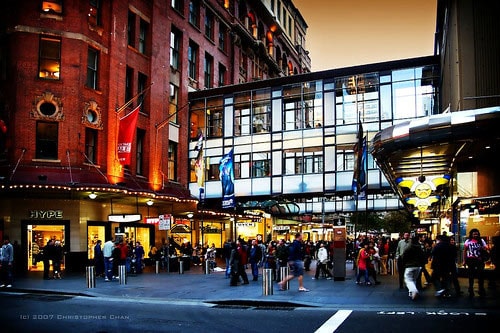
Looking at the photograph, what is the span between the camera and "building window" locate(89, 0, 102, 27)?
30836mm

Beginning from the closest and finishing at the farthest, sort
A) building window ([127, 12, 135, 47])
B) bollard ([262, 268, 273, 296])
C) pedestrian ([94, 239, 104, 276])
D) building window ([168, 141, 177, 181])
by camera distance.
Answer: bollard ([262, 268, 273, 296])
pedestrian ([94, 239, 104, 276])
building window ([127, 12, 135, 47])
building window ([168, 141, 177, 181])

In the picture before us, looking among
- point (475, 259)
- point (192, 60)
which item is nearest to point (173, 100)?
point (192, 60)

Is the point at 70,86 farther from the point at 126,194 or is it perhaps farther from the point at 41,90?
the point at 126,194

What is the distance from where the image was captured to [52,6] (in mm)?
→ 29406

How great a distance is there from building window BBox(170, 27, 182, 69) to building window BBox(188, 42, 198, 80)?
1849 millimetres

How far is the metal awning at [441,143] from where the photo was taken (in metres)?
16.0

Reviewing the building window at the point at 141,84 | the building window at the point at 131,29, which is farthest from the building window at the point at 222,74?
the building window at the point at 131,29

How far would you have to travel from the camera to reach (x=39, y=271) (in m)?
28.7

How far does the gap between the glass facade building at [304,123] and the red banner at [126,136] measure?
5.79 meters

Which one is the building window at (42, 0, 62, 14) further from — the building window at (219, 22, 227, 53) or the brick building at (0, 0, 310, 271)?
the building window at (219, 22, 227, 53)

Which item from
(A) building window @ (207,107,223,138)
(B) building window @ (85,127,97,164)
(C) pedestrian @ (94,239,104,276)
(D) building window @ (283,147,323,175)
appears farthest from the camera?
(A) building window @ (207,107,223,138)

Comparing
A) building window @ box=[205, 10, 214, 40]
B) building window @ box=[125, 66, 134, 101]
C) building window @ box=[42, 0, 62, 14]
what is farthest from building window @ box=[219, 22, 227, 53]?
building window @ box=[42, 0, 62, 14]

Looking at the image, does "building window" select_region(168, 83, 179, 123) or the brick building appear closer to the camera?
the brick building

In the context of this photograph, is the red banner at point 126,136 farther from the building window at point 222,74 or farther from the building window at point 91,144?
the building window at point 222,74
